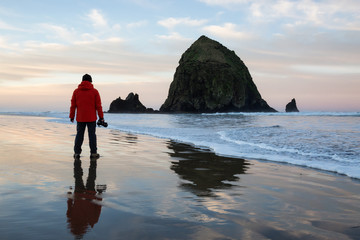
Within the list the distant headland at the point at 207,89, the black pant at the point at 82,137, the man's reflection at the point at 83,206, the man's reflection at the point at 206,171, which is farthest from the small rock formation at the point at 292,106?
the man's reflection at the point at 83,206

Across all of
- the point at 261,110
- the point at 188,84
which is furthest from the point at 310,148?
the point at 261,110

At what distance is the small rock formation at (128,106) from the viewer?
121375mm

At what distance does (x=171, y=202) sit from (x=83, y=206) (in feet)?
3.28

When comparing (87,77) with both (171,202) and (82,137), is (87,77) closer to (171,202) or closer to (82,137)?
(82,137)

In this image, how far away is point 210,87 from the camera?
110938 millimetres

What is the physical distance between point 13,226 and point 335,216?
3.20 m

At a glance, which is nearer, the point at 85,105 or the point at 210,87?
the point at 85,105

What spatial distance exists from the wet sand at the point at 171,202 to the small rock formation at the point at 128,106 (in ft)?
381

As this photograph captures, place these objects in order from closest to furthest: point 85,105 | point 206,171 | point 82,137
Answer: point 206,171, point 82,137, point 85,105

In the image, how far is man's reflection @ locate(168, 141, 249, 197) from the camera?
4.45 meters

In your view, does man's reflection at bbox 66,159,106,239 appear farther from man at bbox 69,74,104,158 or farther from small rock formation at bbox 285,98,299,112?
small rock formation at bbox 285,98,299,112

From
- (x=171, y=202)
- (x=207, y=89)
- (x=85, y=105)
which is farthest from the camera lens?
(x=207, y=89)

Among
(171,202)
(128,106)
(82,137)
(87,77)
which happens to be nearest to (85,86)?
(87,77)

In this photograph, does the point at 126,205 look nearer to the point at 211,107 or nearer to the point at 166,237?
the point at 166,237
